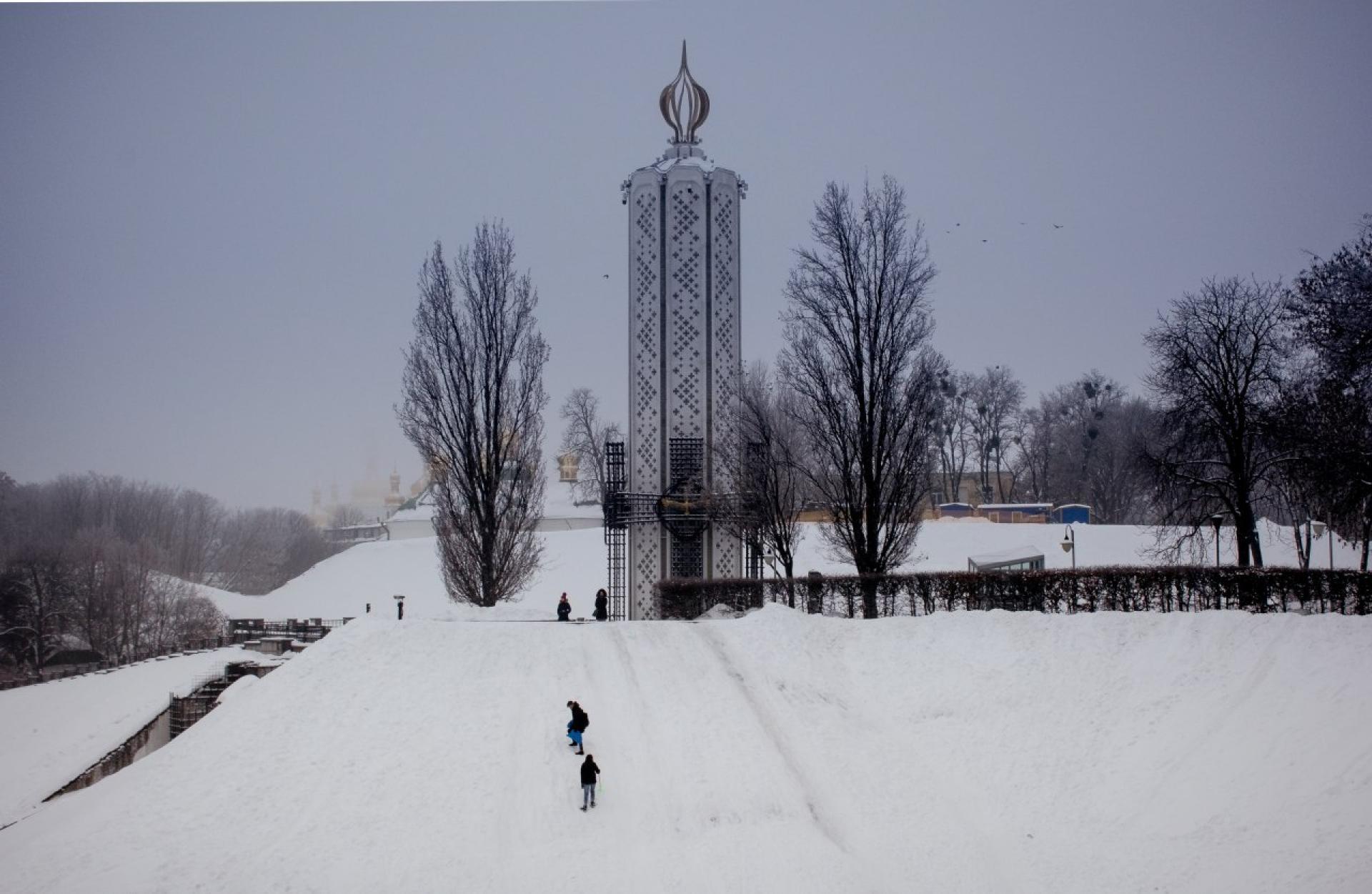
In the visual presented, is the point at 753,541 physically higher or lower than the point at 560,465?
lower

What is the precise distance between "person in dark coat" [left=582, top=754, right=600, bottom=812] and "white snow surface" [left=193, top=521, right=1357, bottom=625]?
28.1ft

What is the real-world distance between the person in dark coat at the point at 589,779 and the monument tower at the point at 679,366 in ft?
43.7

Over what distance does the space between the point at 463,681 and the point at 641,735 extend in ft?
11.6

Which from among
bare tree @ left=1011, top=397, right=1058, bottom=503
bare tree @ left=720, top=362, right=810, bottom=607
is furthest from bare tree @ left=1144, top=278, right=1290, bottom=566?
bare tree @ left=1011, top=397, right=1058, bottom=503

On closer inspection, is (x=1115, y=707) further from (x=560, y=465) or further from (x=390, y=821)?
(x=560, y=465)

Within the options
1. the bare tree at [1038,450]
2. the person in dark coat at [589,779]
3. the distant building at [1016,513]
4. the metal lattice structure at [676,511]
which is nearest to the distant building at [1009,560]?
the metal lattice structure at [676,511]

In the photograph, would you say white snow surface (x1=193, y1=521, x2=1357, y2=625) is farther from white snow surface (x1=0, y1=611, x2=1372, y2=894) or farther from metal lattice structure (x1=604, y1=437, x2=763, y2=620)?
white snow surface (x1=0, y1=611, x2=1372, y2=894)

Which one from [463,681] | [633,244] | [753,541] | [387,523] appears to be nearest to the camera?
[463,681]

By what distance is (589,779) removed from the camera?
13320 millimetres

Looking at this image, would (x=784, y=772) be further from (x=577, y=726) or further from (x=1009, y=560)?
(x=1009, y=560)

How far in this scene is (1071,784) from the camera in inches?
521

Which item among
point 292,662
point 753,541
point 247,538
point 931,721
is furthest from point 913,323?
point 247,538

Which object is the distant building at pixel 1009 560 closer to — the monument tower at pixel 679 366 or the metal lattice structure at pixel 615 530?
the monument tower at pixel 679 366

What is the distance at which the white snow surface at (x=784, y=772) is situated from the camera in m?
11.9
